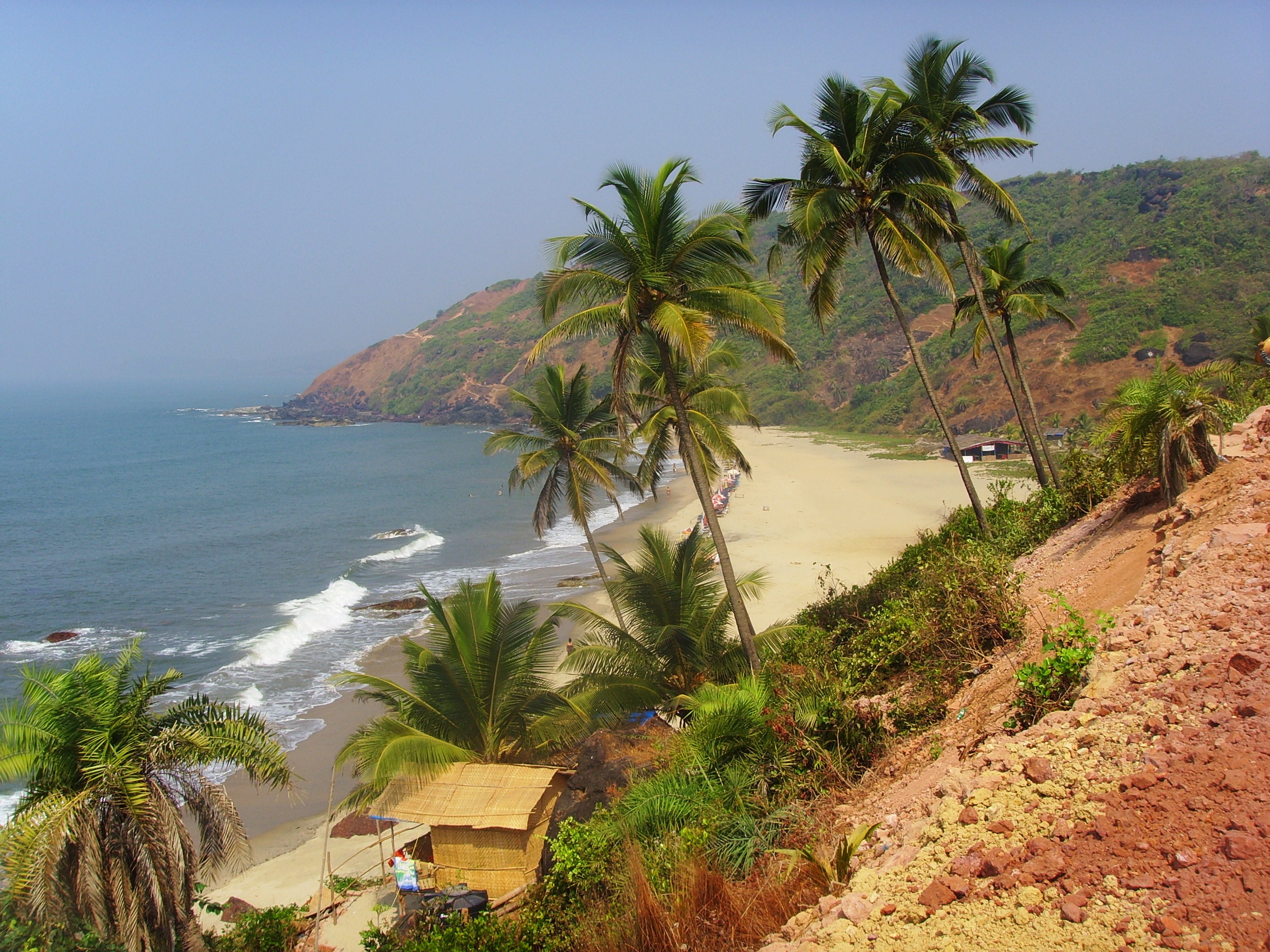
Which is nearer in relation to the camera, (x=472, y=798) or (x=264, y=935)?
(x=264, y=935)

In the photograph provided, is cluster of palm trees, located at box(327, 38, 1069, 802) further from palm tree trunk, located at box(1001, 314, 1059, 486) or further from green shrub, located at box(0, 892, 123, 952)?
green shrub, located at box(0, 892, 123, 952)

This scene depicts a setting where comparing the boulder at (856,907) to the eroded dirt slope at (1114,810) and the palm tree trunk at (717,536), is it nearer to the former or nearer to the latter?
the eroded dirt slope at (1114,810)

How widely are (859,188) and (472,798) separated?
1060 cm

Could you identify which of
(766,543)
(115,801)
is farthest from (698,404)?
(766,543)

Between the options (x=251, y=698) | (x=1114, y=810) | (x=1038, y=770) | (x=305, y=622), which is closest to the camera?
(x=1114, y=810)

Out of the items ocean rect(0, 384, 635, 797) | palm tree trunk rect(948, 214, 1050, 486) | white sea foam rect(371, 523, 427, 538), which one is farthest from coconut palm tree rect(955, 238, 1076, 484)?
white sea foam rect(371, 523, 427, 538)

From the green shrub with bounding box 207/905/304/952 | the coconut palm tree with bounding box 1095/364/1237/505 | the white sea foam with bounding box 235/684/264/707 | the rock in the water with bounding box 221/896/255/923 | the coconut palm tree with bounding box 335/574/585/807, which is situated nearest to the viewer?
the coconut palm tree with bounding box 1095/364/1237/505

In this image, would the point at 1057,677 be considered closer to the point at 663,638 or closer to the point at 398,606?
the point at 663,638

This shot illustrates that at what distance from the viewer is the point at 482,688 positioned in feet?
36.1

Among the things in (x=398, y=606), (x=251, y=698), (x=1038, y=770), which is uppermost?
(x=1038, y=770)

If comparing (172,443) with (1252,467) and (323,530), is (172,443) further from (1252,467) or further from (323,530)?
(1252,467)

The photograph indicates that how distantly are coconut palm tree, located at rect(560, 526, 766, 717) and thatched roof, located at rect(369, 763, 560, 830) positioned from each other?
1.94 m

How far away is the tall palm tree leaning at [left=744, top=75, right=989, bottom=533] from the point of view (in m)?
12.2

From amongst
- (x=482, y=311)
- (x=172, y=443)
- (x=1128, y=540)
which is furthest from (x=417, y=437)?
(x=1128, y=540)
